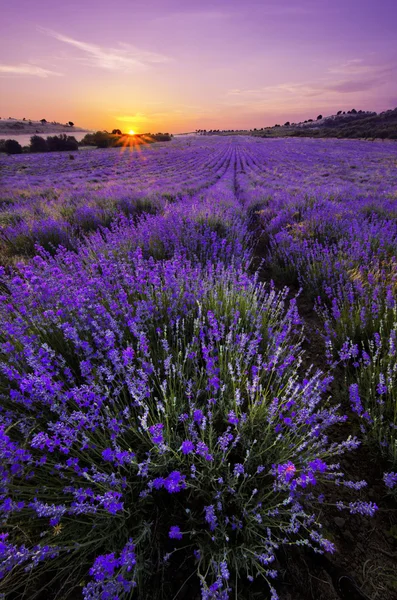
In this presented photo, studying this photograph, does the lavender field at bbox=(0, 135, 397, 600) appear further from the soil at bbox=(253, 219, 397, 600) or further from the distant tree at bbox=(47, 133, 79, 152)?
the distant tree at bbox=(47, 133, 79, 152)

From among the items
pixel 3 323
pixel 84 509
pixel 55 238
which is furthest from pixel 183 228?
pixel 84 509

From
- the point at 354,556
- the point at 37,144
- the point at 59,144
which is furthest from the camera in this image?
the point at 59,144

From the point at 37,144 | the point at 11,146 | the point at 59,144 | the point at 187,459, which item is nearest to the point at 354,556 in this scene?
the point at 187,459

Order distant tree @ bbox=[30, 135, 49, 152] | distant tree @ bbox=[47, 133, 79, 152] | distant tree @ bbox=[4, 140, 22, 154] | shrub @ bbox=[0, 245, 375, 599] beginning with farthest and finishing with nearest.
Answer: distant tree @ bbox=[47, 133, 79, 152] < distant tree @ bbox=[30, 135, 49, 152] < distant tree @ bbox=[4, 140, 22, 154] < shrub @ bbox=[0, 245, 375, 599]

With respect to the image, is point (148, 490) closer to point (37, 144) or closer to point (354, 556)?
point (354, 556)

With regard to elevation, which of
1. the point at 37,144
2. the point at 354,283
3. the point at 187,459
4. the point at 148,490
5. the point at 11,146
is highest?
the point at 37,144

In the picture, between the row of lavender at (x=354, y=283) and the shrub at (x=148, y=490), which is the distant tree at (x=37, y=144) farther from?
the shrub at (x=148, y=490)

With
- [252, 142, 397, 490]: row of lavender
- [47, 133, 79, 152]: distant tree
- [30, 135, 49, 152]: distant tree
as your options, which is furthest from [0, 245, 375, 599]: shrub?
[47, 133, 79, 152]: distant tree

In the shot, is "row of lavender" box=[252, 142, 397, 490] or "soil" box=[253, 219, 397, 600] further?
"row of lavender" box=[252, 142, 397, 490]

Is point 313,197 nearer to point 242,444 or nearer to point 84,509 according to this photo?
point 242,444

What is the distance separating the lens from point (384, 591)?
1.28m

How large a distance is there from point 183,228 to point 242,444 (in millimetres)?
3857

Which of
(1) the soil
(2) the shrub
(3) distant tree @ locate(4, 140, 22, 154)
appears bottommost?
(1) the soil

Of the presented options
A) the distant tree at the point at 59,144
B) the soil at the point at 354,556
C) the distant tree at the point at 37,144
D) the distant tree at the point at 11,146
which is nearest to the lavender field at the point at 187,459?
the soil at the point at 354,556
